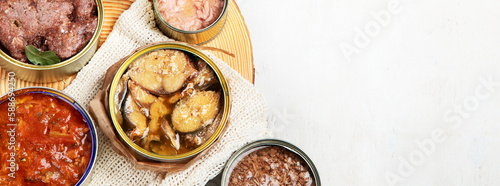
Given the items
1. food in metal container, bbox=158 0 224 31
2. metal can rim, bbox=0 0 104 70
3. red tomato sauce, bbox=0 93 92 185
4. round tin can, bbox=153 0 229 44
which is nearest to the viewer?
red tomato sauce, bbox=0 93 92 185

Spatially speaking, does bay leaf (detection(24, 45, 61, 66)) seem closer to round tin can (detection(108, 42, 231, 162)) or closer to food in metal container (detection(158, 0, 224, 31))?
round tin can (detection(108, 42, 231, 162))

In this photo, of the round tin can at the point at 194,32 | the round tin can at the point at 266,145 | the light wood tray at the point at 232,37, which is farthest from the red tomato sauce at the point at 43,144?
the round tin can at the point at 266,145

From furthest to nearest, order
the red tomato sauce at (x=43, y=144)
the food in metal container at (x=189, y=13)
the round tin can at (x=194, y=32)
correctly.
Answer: the food in metal container at (x=189, y=13) < the round tin can at (x=194, y=32) < the red tomato sauce at (x=43, y=144)

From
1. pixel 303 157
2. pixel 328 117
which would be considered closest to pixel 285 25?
pixel 328 117

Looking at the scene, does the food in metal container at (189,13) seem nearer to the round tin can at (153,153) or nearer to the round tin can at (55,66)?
the round tin can at (153,153)

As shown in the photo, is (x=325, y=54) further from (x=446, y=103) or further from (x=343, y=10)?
(x=446, y=103)

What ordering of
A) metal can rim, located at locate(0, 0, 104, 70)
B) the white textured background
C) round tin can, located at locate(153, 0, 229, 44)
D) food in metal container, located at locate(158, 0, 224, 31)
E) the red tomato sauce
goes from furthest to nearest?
the white textured background < food in metal container, located at locate(158, 0, 224, 31) < round tin can, located at locate(153, 0, 229, 44) < metal can rim, located at locate(0, 0, 104, 70) < the red tomato sauce

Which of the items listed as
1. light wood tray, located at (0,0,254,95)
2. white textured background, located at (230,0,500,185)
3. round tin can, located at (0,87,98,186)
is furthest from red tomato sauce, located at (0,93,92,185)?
white textured background, located at (230,0,500,185)
